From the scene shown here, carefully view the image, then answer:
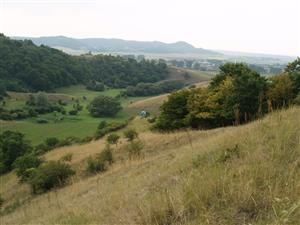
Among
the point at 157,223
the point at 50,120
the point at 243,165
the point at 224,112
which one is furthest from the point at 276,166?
the point at 50,120

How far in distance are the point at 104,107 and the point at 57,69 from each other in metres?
45.3

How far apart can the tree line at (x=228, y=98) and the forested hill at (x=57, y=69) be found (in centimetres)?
8811

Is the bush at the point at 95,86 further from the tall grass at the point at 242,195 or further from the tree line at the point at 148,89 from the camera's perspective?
the tall grass at the point at 242,195

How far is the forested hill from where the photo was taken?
419 ft

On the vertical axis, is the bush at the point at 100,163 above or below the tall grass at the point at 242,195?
below

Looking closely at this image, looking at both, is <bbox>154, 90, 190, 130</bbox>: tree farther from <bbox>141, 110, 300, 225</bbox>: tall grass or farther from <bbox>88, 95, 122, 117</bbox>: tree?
<bbox>88, 95, 122, 117</bbox>: tree

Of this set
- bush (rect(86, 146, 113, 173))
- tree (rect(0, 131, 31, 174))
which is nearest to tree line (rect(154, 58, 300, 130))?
bush (rect(86, 146, 113, 173))

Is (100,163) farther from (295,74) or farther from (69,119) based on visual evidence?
(69,119)

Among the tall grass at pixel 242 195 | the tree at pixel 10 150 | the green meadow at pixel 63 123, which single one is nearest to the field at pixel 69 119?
the green meadow at pixel 63 123

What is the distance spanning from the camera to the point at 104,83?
144 meters

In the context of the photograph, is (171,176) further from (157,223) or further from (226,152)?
(157,223)

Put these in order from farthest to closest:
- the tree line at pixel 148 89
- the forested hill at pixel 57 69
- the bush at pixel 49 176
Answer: the forested hill at pixel 57 69 < the tree line at pixel 148 89 < the bush at pixel 49 176

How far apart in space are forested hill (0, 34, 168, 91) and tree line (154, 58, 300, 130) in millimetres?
88111

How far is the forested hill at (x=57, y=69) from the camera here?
12756 centimetres
